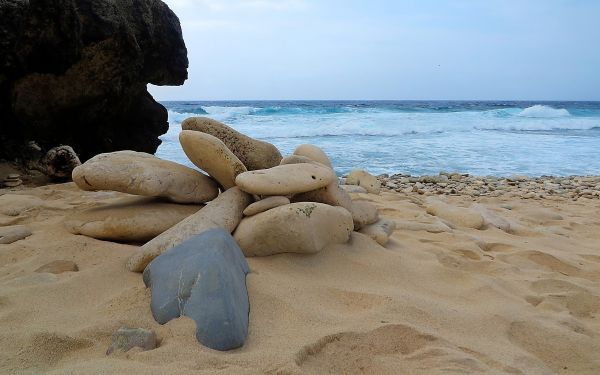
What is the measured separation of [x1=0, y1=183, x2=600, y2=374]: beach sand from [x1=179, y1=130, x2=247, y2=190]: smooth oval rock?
769 millimetres

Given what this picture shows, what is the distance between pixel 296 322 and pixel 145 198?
1771 millimetres

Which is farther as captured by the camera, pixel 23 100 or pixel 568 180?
pixel 568 180

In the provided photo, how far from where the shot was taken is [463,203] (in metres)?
5.93

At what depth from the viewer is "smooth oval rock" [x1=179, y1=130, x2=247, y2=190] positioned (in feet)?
9.95

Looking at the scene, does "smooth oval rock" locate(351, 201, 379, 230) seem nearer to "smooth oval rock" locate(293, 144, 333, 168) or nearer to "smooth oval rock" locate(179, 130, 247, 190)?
"smooth oval rock" locate(293, 144, 333, 168)

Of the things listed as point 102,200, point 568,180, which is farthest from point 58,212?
point 568,180

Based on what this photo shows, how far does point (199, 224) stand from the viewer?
2.63m

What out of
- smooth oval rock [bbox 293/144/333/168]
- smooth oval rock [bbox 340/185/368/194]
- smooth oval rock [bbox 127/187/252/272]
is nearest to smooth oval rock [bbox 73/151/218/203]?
smooth oval rock [bbox 127/187/252/272]

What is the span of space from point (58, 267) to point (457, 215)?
137 inches

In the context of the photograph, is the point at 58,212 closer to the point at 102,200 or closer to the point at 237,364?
the point at 102,200

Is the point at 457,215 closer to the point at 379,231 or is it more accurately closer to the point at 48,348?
the point at 379,231

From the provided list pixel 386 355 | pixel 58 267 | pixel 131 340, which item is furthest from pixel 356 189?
pixel 131 340

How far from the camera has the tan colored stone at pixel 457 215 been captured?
14.1 feet

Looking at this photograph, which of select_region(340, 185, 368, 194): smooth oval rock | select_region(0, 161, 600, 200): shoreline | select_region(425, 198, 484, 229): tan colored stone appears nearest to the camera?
select_region(425, 198, 484, 229): tan colored stone
